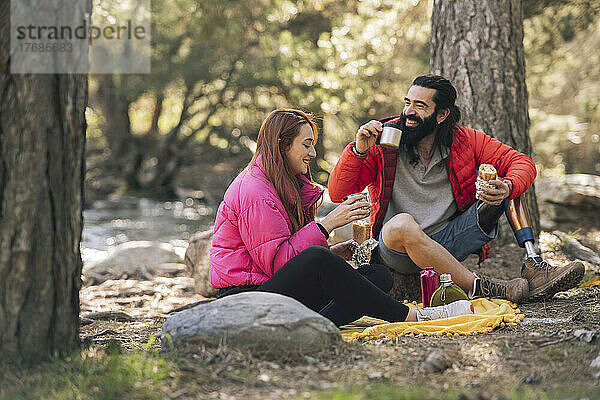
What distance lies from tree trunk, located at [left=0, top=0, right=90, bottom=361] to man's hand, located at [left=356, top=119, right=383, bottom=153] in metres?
1.97

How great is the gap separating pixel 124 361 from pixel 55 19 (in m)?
1.34

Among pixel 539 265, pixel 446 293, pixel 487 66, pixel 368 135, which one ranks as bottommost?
pixel 446 293

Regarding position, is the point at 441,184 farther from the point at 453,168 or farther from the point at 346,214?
the point at 346,214

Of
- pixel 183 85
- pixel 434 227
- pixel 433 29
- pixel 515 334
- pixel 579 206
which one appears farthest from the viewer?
pixel 183 85

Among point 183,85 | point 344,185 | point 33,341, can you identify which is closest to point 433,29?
point 344,185

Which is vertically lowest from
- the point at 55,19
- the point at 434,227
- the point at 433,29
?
the point at 434,227

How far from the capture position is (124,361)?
2709mm

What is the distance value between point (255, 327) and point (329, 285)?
2.23ft

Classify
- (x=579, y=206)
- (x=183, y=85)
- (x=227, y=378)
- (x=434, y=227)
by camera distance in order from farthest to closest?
1. (x=183, y=85)
2. (x=579, y=206)
3. (x=434, y=227)
4. (x=227, y=378)

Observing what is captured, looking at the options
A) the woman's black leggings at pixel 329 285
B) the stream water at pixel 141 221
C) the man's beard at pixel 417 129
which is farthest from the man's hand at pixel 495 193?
the stream water at pixel 141 221

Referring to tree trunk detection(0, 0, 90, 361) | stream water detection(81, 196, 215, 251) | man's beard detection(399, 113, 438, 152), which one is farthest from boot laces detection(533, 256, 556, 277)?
stream water detection(81, 196, 215, 251)

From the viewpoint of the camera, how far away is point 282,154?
149 inches

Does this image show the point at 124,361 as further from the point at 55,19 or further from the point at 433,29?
the point at 433,29

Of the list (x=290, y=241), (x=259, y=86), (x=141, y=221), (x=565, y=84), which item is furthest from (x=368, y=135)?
(x=565, y=84)
